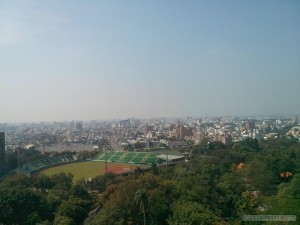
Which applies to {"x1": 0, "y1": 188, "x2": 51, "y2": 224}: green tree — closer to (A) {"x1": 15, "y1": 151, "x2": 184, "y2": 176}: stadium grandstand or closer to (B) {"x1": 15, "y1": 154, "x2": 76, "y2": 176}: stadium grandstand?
(B) {"x1": 15, "y1": 154, "x2": 76, "y2": 176}: stadium grandstand

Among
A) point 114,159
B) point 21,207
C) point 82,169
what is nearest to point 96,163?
point 114,159

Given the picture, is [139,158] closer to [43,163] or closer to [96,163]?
[96,163]

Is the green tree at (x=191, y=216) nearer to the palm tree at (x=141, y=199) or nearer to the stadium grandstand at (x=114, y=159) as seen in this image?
the palm tree at (x=141, y=199)

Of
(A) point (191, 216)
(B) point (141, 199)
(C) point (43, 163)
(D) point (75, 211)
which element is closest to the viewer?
(A) point (191, 216)

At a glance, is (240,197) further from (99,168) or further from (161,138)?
(161,138)

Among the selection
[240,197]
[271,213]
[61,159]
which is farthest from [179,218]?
[61,159]

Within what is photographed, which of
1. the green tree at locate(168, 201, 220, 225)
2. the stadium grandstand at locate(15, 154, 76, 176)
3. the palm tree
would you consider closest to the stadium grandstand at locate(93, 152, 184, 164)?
the stadium grandstand at locate(15, 154, 76, 176)

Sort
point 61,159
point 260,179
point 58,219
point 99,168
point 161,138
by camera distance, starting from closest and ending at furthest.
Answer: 1. point 58,219
2. point 260,179
3. point 99,168
4. point 61,159
5. point 161,138
